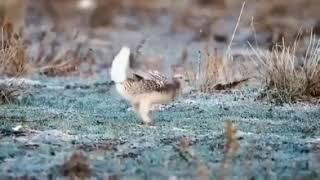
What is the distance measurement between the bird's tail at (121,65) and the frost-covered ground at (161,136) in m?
0.37

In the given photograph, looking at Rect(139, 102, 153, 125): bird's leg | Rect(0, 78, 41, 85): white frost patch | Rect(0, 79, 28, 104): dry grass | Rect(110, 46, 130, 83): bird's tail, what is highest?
Rect(110, 46, 130, 83): bird's tail

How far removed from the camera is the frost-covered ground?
4989mm

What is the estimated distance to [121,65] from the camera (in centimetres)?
584

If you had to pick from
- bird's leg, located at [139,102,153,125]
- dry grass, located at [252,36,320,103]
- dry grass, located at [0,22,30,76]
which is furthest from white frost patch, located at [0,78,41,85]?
dry grass, located at [252,36,320,103]

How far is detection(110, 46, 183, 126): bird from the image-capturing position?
586cm

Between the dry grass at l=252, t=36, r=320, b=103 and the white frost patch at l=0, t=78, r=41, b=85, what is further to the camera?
the white frost patch at l=0, t=78, r=41, b=85

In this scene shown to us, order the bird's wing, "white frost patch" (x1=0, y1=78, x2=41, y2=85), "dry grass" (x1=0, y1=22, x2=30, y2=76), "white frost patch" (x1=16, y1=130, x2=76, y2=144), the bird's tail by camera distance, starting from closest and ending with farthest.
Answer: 1. "white frost patch" (x1=16, y1=130, x2=76, y2=144)
2. the bird's tail
3. the bird's wing
4. "white frost patch" (x1=0, y1=78, x2=41, y2=85)
5. "dry grass" (x1=0, y1=22, x2=30, y2=76)

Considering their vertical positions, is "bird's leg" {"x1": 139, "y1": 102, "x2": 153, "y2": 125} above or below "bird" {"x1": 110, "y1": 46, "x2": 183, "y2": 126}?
below

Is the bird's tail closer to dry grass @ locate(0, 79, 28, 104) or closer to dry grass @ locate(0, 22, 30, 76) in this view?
dry grass @ locate(0, 79, 28, 104)

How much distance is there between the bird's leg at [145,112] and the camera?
6090 mm

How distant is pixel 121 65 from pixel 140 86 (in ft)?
0.77

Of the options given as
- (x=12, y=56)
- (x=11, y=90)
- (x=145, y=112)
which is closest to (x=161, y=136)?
(x=145, y=112)

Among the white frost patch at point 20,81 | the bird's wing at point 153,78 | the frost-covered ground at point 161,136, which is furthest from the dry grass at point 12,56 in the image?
the bird's wing at point 153,78

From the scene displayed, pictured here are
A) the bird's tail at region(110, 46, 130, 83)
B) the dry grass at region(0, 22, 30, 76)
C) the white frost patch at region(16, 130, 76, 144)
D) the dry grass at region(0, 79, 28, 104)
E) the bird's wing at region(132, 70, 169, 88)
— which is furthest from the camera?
the dry grass at region(0, 22, 30, 76)
